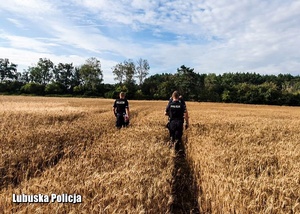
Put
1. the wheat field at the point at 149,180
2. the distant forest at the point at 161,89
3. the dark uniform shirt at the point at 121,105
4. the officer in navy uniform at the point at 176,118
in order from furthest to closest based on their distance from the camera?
the distant forest at the point at 161,89 → the dark uniform shirt at the point at 121,105 → the officer in navy uniform at the point at 176,118 → the wheat field at the point at 149,180

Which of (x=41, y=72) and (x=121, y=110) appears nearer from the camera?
(x=121, y=110)

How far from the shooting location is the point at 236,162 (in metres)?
5.96

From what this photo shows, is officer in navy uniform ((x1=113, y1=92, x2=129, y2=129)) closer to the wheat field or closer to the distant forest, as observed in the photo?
the wheat field

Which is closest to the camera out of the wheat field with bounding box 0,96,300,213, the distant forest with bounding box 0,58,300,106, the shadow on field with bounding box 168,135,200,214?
the wheat field with bounding box 0,96,300,213

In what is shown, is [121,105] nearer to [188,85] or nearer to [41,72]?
[188,85]

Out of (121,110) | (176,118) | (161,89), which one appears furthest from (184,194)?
(161,89)

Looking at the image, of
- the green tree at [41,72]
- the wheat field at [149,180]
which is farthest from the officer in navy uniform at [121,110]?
the green tree at [41,72]

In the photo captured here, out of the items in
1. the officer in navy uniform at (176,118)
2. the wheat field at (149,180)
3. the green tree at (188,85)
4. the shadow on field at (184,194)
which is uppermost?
the green tree at (188,85)

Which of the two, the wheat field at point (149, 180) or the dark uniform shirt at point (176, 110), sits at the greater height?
the dark uniform shirt at point (176, 110)

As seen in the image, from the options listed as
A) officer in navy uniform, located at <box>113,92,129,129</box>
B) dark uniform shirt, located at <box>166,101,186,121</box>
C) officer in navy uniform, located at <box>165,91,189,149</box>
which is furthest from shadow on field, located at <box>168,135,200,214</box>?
officer in navy uniform, located at <box>113,92,129,129</box>

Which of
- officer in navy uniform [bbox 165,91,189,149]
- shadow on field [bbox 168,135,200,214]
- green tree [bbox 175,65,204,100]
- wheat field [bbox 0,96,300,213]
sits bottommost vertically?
shadow on field [bbox 168,135,200,214]

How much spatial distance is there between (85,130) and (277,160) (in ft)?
24.6

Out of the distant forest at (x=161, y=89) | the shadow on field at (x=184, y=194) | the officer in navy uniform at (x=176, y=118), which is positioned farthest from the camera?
the distant forest at (x=161, y=89)

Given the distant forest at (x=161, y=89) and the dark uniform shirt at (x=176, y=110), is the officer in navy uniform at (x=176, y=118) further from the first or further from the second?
the distant forest at (x=161, y=89)
